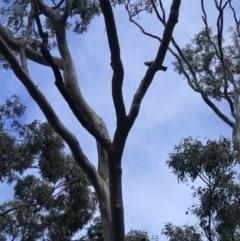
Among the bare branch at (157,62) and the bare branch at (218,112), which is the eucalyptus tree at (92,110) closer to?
the bare branch at (157,62)

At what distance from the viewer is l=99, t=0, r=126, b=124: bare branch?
625 cm

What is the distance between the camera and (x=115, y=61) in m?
6.31

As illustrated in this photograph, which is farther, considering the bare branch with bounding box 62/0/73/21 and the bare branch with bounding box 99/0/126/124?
the bare branch with bounding box 62/0/73/21

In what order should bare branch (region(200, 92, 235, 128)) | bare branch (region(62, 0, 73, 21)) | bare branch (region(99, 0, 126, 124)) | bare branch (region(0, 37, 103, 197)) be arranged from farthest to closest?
bare branch (region(200, 92, 235, 128)) → bare branch (region(62, 0, 73, 21)) → bare branch (region(0, 37, 103, 197)) → bare branch (region(99, 0, 126, 124))

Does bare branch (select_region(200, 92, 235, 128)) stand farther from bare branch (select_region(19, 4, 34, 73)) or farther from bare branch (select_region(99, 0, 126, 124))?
bare branch (select_region(99, 0, 126, 124))

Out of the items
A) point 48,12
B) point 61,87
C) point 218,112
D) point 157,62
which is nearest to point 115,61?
point 157,62

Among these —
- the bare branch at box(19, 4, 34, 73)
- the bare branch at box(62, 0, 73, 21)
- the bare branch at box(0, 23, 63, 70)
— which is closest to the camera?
the bare branch at box(19, 4, 34, 73)

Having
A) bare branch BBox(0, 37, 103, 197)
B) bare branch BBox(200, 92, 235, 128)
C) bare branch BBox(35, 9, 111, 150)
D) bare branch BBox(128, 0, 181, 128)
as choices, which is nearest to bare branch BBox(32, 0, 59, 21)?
bare branch BBox(0, 37, 103, 197)

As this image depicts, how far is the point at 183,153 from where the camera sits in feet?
29.0

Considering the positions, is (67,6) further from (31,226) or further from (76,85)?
(31,226)

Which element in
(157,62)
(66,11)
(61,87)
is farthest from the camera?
(66,11)

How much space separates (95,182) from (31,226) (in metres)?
6.22

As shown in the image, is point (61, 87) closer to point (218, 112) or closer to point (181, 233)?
point (181, 233)

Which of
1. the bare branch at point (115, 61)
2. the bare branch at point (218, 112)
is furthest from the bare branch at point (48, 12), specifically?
the bare branch at point (218, 112)
